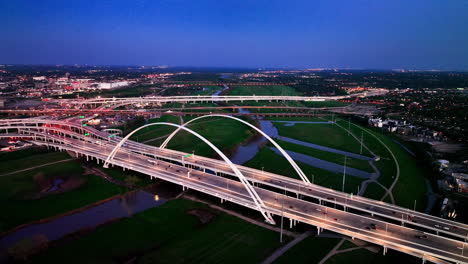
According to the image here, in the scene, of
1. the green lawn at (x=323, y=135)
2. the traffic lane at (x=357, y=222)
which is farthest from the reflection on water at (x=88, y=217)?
the green lawn at (x=323, y=135)

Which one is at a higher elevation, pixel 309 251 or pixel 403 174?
pixel 403 174

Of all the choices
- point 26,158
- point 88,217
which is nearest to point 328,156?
point 88,217

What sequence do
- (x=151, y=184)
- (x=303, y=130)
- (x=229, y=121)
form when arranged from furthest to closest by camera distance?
(x=229, y=121) < (x=303, y=130) < (x=151, y=184)

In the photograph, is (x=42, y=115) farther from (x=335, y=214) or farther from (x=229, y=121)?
(x=335, y=214)

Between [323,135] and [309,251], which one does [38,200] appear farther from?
[323,135]

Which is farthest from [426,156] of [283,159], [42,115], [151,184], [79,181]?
[42,115]

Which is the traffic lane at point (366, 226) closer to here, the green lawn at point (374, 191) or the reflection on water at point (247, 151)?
the green lawn at point (374, 191)
